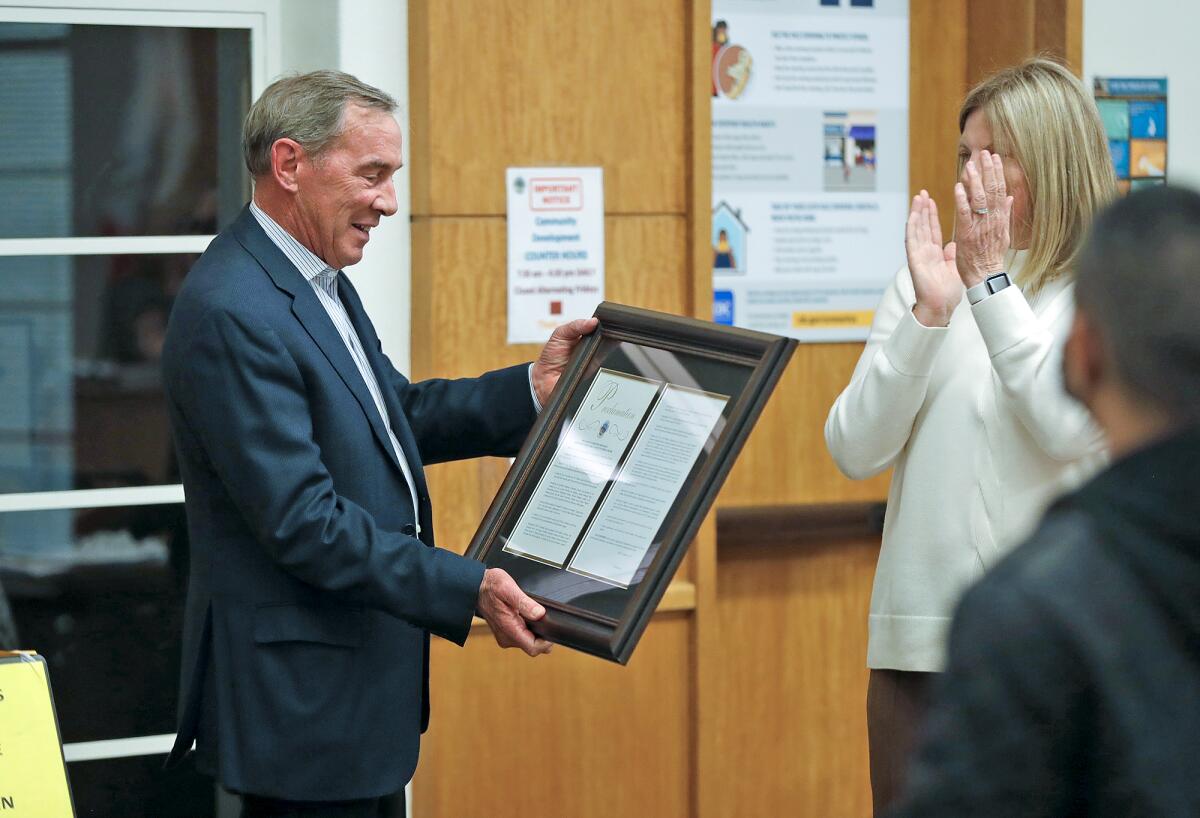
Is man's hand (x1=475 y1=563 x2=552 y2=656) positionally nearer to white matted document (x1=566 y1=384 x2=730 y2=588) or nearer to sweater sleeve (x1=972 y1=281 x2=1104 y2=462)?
white matted document (x1=566 y1=384 x2=730 y2=588)

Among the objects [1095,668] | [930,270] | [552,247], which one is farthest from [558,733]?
[1095,668]

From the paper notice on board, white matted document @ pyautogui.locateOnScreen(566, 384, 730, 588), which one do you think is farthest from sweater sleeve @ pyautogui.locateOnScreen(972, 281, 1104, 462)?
the paper notice on board

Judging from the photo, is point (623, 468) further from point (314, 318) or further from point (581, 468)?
point (314, 318)

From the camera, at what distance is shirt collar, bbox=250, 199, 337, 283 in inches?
101

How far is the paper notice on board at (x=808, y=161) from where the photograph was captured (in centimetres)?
429

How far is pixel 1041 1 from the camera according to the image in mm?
4246

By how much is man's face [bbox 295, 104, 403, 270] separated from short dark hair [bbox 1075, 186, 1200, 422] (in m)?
1.60

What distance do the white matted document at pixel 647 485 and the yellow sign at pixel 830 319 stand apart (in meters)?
1.81

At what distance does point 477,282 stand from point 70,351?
1.10 metres

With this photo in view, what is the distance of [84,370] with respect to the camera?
3.90 metres

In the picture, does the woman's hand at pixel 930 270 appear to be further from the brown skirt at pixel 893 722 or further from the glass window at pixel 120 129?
the glass window at pixel 120 129

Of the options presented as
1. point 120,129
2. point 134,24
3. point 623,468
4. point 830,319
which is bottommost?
point 623,468

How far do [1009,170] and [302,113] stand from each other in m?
1.28

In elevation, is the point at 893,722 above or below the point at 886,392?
below
